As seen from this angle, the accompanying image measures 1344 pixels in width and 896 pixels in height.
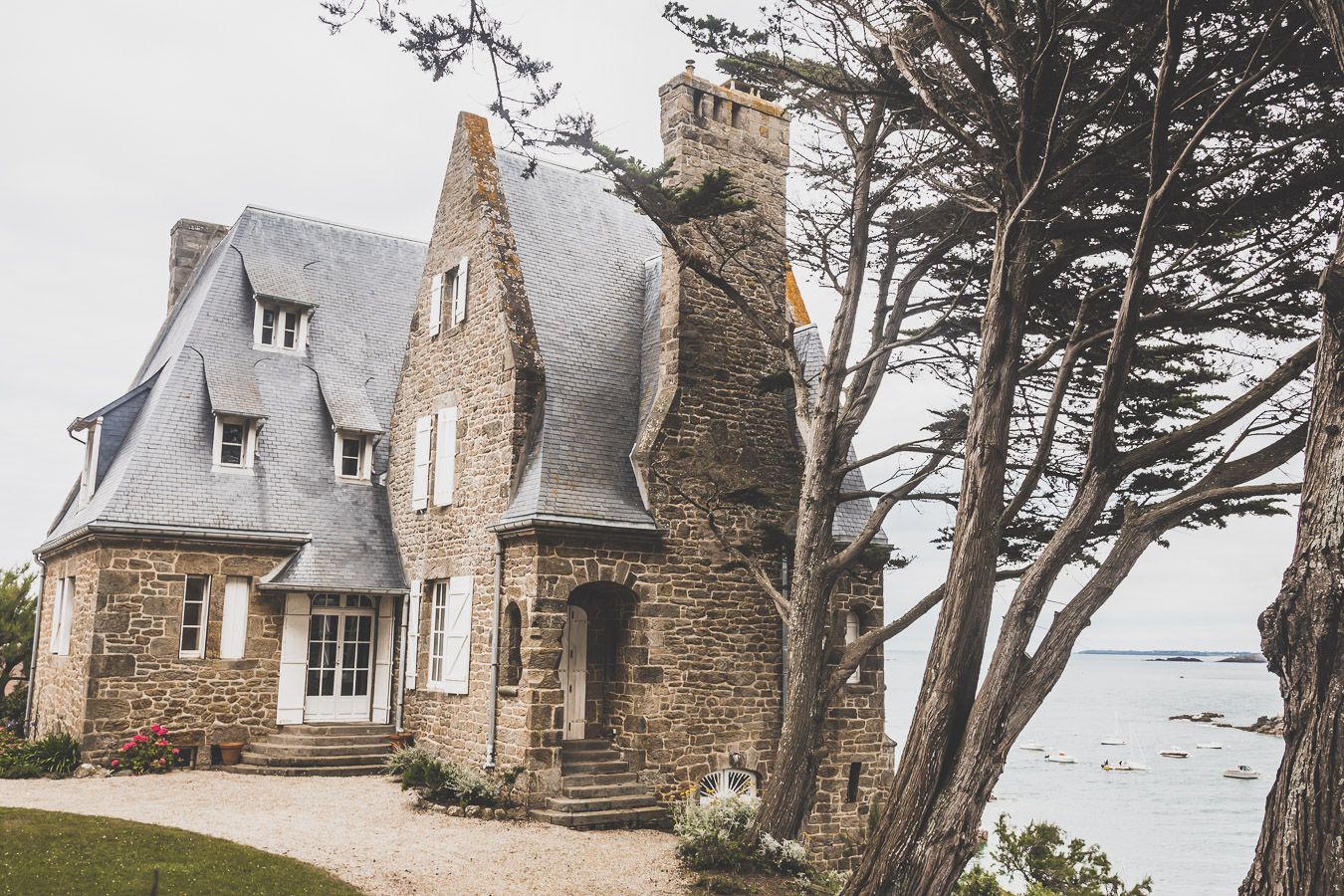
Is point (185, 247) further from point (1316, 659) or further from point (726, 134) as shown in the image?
point (1316, 659)

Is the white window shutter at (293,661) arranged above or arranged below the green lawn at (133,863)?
above

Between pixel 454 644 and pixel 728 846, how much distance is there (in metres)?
5.48

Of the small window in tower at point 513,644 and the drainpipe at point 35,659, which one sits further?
the drainpipe at point 35,659

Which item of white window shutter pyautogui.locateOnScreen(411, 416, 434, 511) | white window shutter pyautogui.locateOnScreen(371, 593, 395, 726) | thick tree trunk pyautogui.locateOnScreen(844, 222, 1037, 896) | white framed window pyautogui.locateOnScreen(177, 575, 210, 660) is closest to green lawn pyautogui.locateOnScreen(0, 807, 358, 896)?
thick tree trunk pyautogui.locateOnScreen(844, 222, 1037, 896)

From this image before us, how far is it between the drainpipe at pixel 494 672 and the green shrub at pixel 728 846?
10.2 feet

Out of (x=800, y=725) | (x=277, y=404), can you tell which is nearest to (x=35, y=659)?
(x=277, y=404)

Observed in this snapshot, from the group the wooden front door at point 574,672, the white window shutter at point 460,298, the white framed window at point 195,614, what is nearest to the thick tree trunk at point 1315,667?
the wooden front door at point 574,672

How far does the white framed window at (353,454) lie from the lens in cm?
1817

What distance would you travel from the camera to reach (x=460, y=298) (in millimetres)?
16219

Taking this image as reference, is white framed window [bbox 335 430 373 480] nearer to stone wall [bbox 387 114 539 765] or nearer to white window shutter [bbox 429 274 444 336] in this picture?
stone wall [bbox 387 114 539 765]

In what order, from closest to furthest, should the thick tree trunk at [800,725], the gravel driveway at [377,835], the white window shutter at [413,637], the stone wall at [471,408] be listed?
the gravel driveway at [377,835], the thick tree trunk at [800,725], the stone wall at [471,408], the white window shutter at [413,637]

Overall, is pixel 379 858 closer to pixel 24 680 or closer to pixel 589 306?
pixel 589 306

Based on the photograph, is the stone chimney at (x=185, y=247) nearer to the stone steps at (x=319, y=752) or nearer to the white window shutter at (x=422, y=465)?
the white window shutter at (x=422, y=465)

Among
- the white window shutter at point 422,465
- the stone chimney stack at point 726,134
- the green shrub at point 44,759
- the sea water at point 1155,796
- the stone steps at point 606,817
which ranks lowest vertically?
the sea water at point 1155,796
